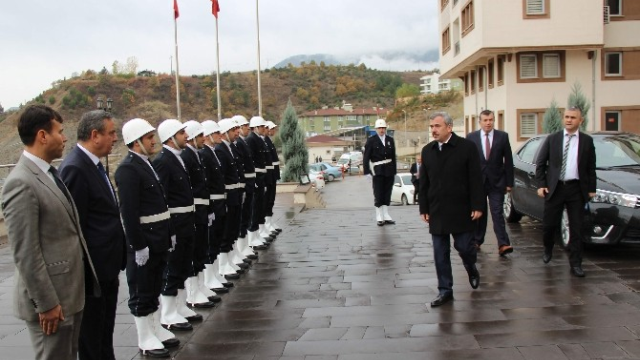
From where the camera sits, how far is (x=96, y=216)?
4.27 m

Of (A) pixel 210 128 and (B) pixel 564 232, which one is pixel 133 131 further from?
(B) pixel 564 232

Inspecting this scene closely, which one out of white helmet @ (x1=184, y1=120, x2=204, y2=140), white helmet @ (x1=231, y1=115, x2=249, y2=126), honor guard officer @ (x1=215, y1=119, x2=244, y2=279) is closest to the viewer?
white helmet @ (x1=184, y1=120, x2=204, y2=140)

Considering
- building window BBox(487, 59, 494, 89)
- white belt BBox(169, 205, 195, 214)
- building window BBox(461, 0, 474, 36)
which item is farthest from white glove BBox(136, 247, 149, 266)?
building window BBox(487, 59, 494, 89)

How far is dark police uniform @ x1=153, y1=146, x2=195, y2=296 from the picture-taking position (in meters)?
5.98

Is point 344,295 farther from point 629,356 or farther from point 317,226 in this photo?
point 317,226

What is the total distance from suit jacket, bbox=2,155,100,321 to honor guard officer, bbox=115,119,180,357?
1.29 meters

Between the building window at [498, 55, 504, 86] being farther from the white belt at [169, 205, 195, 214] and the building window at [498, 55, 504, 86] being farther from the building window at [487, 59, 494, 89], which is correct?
the white belt at [169, 205, 195, 214]

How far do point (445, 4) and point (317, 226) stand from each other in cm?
3106

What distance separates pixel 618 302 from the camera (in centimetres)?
614

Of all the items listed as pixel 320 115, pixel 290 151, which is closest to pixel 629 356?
pixel 290 151

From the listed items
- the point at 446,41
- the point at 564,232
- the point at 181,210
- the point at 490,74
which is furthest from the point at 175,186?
the point at 446,41

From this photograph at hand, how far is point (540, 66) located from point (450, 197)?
27.2 metres

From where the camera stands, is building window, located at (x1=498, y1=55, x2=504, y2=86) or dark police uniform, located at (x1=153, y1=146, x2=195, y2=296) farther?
building window, located at (x1=498, y1=55, x2=504, y2=86)

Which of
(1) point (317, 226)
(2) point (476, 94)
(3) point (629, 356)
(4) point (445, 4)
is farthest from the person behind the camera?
(4) point (445, 4)
